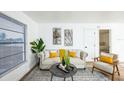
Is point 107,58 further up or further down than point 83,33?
further down

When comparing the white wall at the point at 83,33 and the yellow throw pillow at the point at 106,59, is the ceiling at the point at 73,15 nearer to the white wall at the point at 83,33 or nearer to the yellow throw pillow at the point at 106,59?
the white wall at the point at 83,33

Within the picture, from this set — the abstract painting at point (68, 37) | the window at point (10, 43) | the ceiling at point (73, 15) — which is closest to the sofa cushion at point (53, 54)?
the abstract painting at point (68, 37)

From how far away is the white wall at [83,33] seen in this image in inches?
244

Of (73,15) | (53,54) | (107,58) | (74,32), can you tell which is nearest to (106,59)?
(107,58)

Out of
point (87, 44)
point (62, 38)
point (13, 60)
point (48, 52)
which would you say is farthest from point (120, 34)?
point (13, 60)

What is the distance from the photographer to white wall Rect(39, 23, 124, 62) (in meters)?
6.19

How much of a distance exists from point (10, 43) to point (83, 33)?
13.6 feet

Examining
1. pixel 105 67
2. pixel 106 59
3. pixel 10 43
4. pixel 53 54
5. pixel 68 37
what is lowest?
pixel 105 67

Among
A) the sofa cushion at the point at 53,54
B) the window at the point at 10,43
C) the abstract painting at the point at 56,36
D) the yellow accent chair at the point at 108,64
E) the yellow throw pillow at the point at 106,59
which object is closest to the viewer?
the window at the point at 10,43

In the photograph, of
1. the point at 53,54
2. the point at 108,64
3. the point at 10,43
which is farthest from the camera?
the point at 53,54

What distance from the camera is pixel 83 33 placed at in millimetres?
6273

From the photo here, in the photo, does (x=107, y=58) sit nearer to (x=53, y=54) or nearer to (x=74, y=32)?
(x=53, y=54)

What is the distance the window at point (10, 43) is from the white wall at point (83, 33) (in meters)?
2.12
